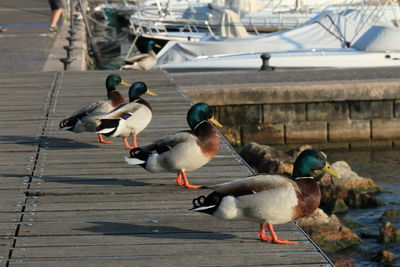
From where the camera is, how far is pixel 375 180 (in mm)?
14883

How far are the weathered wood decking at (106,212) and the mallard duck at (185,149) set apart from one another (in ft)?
0.90

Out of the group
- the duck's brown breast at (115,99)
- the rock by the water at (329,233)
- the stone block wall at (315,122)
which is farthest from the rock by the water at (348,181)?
the duck's brown breast at (115,99)

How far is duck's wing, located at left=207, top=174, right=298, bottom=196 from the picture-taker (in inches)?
257

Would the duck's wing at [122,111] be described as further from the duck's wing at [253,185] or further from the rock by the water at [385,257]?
the rock by the water at [385,257]

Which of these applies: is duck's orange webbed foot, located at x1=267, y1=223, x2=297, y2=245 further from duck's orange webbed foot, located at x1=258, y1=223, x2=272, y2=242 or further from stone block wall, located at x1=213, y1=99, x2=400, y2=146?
stone block wall, located at x1=213, y1=99, x2=400, y2=146

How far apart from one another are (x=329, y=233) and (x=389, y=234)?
31.1 inches

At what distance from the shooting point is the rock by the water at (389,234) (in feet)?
37.6

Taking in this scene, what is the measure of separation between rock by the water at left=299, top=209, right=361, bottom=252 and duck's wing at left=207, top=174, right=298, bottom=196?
4407mm

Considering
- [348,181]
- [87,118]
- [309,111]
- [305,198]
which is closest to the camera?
[305,198]

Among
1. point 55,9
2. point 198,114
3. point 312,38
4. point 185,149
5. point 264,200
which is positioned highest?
point 198,114

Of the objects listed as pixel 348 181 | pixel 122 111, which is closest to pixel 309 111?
pixel 348 181

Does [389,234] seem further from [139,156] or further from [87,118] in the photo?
[139,156]

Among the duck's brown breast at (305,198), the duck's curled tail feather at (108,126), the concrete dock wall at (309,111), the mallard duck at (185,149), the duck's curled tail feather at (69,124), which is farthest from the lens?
the concrete dock wall at (309,111)

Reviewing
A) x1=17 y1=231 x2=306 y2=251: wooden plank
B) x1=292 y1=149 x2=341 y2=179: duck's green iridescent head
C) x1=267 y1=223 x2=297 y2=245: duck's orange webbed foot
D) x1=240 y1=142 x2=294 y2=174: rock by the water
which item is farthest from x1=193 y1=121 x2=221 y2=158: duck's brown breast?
x1=240 y1=142 x2=294 y2=174: rock by the water
